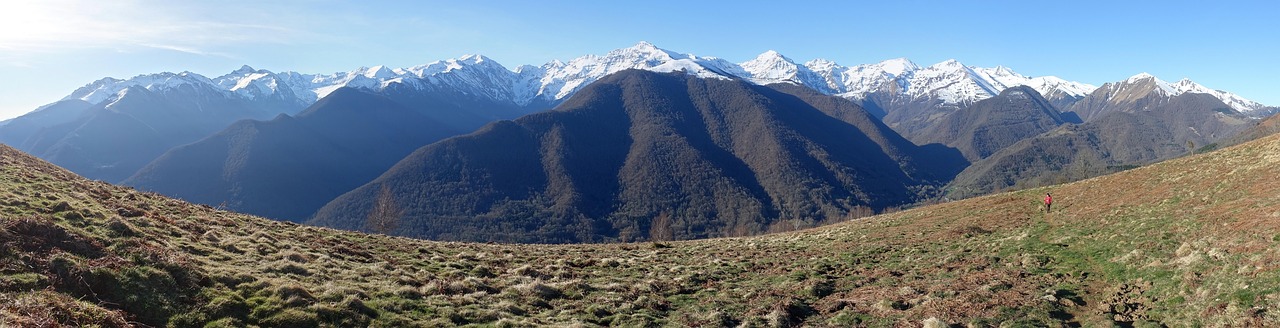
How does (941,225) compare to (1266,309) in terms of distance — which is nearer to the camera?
(1266,309)

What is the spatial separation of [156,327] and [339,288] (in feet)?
21.1

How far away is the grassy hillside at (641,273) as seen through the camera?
1750cm

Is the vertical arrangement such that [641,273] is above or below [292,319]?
below

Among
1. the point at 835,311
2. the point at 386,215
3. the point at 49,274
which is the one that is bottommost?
the point at 386,215

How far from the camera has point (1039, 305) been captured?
22109 millimetres

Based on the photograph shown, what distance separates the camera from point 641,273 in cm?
3494

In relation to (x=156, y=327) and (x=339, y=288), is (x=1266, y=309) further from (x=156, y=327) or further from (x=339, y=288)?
(x=156, y=327)

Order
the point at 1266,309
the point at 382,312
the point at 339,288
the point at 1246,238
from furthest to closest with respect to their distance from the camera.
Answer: the point at 1246,238 < the point at 339,288 < the point at 382,312 < the point at 1266,309

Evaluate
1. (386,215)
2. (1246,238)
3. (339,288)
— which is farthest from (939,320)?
(386,215)

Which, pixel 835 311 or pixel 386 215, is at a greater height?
pixel 835 311

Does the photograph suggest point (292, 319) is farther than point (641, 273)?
No

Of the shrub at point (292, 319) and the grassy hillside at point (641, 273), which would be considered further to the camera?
the grassy hillside at point (641, 273)

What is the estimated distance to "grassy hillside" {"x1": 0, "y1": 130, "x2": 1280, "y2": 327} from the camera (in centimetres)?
1750

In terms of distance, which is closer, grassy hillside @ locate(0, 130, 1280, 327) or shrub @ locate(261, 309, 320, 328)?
shrub @ locate(261, 309, 320, 328)
